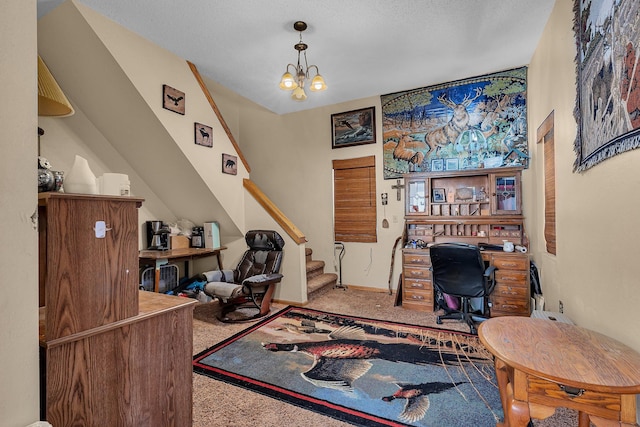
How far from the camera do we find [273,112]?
564 centimetres

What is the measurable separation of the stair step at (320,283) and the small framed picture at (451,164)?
8.24 feet

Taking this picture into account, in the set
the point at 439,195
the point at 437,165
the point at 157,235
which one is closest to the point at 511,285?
the point at 439,195

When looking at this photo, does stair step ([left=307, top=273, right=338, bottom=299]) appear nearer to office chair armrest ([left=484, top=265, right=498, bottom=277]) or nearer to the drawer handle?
office chair armrest ([left=484, top=265, right=498, bottom=277])

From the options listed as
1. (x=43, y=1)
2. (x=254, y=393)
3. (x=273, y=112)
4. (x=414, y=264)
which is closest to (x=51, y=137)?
(x=43, y=1)

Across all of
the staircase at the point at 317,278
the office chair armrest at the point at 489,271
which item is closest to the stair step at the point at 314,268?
the staircase at the point at 317,278

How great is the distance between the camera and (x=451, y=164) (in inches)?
172

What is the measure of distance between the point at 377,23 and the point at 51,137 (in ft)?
12.7

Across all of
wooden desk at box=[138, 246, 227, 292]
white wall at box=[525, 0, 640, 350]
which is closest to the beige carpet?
white wall at box=[525, 0, 640, 350]

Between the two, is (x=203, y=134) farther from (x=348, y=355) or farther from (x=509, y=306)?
(x=509, y=306)

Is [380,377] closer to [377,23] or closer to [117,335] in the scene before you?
[117,335]

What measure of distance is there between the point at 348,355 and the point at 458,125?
352 cm

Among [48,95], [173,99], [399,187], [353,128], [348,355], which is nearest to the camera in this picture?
[48,95]

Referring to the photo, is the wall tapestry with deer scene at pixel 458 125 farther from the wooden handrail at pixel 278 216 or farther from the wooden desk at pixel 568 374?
the wooden desk at pixel 568 374

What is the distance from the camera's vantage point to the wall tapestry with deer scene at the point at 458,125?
13.2 feet
